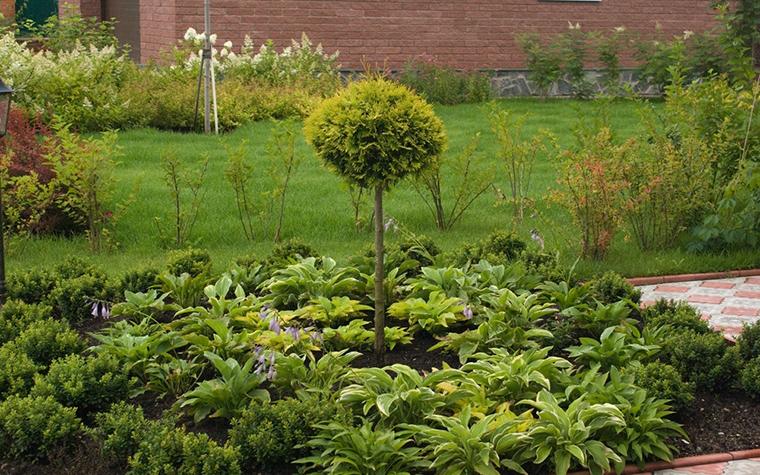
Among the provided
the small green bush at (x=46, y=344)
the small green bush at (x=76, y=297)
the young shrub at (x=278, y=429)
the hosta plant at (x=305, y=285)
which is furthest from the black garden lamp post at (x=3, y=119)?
the young shrub at (x=278, y=429)

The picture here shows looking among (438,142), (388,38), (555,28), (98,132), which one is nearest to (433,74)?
(388,38)

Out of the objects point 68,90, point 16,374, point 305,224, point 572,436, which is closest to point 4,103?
point 16,374

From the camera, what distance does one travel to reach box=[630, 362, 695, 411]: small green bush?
413 centimetres

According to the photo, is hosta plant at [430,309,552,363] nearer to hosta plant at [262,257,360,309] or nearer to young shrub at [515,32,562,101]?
hosta plant at [262,257,360,309]

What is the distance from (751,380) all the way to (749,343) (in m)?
0.48

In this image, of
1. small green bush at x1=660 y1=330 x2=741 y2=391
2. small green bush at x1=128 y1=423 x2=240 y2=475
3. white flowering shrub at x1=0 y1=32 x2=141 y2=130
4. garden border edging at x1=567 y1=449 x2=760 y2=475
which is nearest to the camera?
small green bush at x1=128 y1=423 x2=240 y2=475

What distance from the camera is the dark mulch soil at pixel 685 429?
12.3 ft

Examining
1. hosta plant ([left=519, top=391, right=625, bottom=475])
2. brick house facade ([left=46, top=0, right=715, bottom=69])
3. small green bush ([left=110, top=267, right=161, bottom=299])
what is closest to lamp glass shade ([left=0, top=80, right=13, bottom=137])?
small green bush ([left=110, top=267, right=161, bottom=299])

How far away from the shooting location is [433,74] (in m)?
15.1

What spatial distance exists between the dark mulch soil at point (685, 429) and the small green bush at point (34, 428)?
5 cm

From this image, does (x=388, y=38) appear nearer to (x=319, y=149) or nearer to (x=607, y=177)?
(x=607, y=177)

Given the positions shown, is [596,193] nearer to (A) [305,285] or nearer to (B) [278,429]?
(A) [305,285]

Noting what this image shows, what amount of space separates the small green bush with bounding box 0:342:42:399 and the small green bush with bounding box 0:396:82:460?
29 centimetres

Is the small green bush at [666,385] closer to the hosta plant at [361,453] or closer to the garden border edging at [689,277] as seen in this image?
the hosta plant at [361,453]
